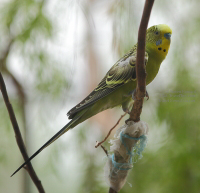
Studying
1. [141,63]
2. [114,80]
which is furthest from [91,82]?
[141,63]

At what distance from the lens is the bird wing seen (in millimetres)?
685

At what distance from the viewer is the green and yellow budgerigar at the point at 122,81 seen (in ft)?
2.27

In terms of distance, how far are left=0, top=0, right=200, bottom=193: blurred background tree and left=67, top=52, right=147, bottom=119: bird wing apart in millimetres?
192

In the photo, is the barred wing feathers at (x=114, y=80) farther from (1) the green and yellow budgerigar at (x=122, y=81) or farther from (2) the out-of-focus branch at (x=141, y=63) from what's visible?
(2) the out-of-focus branch at (x=141, y=63)

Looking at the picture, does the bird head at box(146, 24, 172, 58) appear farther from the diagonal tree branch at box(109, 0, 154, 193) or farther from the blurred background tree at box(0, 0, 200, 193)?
the diagonal tree branch at box(109, 0, 154, 193)

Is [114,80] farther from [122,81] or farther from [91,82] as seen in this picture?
[91,82]

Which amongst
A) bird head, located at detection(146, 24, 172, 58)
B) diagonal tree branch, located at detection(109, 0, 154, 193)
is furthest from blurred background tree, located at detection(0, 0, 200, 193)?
diagonal tree branch, located at detection(109, 0, 154, 193)

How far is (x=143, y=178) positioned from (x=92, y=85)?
1.56 ft

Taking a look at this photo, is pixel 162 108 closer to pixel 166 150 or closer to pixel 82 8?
pixel 166 150

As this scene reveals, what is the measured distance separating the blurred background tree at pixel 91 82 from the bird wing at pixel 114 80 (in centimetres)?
19

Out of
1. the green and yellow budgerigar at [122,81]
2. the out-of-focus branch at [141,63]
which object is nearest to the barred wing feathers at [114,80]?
the green and yellow budgerigar at [122,81]

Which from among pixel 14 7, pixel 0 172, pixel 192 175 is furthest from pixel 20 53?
pixel 192 175

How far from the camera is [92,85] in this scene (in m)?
1.09

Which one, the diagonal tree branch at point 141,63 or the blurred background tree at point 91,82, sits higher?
the blurred background tree at point 91,82
